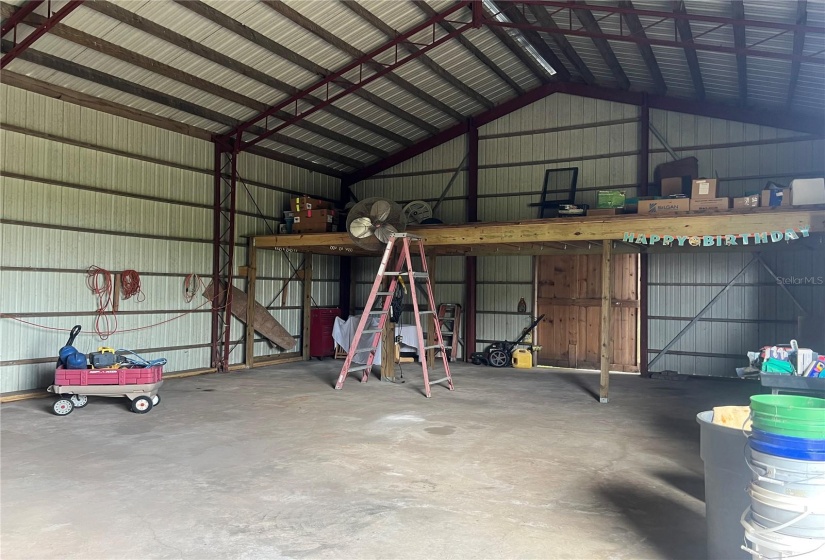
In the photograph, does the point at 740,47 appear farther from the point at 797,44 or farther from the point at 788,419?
the point at 788,419

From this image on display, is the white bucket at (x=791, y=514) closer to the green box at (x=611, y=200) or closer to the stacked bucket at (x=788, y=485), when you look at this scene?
the stacked bucket at (x=788, y=485)

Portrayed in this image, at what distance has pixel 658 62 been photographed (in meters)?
9.24

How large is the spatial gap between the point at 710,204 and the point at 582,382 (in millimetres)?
3888

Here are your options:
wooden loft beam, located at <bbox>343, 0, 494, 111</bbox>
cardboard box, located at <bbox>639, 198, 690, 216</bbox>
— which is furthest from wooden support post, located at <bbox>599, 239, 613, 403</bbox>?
wooden loft beam, located at <bbox>343, 0, 494, 111</bbox>

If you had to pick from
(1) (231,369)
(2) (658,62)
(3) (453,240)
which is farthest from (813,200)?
(1) (231,369)

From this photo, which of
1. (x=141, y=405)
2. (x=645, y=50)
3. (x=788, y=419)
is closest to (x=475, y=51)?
(x=645, y=50)

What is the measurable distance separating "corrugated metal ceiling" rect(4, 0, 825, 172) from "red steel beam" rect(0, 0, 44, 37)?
0.34ft

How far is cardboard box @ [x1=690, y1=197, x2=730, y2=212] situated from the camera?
7.05 metres

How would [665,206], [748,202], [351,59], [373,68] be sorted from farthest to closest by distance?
[373,68] < [351,59] < [665,206] < [748,202]

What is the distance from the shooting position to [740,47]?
753 centimetres

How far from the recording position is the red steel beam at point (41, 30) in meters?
6.34

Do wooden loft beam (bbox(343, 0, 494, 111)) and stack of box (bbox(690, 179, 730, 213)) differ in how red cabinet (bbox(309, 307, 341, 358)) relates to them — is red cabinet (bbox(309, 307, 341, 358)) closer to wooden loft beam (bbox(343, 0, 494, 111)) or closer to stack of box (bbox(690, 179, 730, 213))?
wooden loft beam (bbox(343, 0, 494, 111))

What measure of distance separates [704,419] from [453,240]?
5895 mm

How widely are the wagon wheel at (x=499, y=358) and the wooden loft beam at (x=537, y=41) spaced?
574 cm
